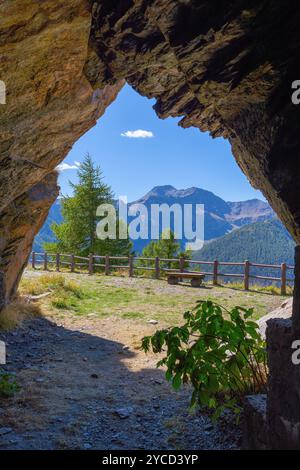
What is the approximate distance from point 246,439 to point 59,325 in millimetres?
7812

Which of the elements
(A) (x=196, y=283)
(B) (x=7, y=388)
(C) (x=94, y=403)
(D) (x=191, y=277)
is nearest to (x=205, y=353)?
(C) (x=94, y=403)

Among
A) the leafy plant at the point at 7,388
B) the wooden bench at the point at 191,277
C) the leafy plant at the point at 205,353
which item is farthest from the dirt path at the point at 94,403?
the wooden bench at the point at 191,277

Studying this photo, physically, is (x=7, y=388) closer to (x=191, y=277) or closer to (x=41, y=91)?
(x=41, y=91)

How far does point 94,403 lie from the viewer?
5.59 metres

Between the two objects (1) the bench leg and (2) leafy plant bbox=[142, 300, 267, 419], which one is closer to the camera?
(2) leafy plant bbox=[142, 300, 267, 419]

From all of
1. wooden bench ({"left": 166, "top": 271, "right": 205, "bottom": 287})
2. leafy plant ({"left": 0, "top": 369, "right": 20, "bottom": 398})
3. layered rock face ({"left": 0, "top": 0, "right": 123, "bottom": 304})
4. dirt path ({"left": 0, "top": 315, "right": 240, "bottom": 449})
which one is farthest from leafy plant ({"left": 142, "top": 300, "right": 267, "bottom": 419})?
wooden bench ({"left": 166, "top": 271, "right": 205, "bottom": 287})

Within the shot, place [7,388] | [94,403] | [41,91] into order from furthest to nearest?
[41,91] → [94,403] → [7,388]

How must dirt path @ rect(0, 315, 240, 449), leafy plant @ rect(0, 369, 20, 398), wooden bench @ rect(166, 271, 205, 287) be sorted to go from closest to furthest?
1. dirt path @ rect(0, 315, 240, 449)
2. leafy plant @ rect(0, 369, 20, 398)
3. wooden bench @ rect(166, 271, 205, 287)

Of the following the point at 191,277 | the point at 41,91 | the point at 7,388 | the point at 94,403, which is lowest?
the point at 94,403

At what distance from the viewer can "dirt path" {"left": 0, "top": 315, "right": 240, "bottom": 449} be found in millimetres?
4418

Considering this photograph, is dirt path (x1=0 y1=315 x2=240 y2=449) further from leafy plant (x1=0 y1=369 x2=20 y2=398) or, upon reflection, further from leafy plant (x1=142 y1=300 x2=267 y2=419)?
leafy plant (x1=142 y1=300 x2=267 y2=419)

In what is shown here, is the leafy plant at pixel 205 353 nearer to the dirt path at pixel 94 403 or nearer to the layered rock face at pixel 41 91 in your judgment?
the dirt path at pixel 94 403

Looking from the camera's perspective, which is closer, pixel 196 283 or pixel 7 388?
pixel 7 388

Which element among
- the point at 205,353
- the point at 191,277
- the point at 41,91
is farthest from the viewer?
the point at 191,277
